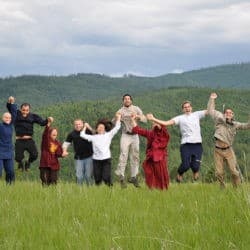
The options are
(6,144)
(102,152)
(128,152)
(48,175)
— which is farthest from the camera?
(128,152)

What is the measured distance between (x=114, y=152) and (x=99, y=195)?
112 metres

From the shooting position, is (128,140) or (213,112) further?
(128,140)

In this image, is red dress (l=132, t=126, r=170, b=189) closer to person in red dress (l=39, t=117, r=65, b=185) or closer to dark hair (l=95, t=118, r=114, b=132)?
dark hair (l=95, t=118, r=114, b=132)

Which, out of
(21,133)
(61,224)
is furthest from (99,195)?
(21,133)

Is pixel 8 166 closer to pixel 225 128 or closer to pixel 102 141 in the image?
pixel 102 141

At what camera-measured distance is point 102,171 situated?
11250 millimetres

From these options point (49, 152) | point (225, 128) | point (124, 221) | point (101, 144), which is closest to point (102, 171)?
point (101, 144)

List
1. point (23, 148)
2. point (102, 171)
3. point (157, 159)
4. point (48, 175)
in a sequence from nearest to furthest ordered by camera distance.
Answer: point (157, 159)
point (102, 171)
point (48, 175)
point (23, 148)

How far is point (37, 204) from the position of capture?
7012 mm

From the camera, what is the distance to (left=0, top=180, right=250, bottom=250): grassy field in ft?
13.9

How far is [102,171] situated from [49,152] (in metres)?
1.22

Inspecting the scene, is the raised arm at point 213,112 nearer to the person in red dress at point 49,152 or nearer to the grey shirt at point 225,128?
the grey shirt at point 225,128

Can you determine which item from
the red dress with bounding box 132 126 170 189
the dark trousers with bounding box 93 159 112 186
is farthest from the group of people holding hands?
the red dress with bounding box 132 126 170 189

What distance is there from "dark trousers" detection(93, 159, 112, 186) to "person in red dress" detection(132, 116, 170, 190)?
4.71ft
